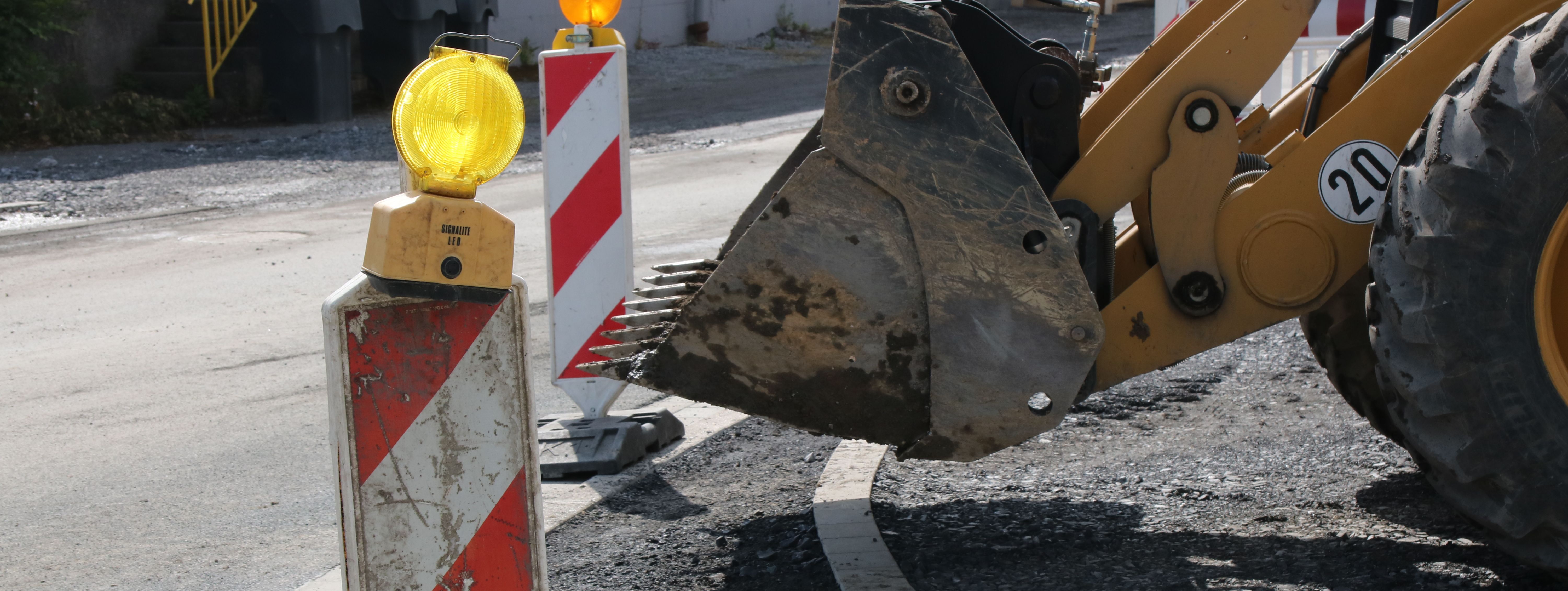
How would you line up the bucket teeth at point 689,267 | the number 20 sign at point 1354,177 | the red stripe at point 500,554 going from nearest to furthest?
1. the red stripe at point 500,554
2. the number 20 sign at point 1354,177
3. the bucket teeth at point 689,267

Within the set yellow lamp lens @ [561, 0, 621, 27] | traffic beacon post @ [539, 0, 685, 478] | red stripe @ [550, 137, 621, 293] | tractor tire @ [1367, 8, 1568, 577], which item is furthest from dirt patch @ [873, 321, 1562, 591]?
yellow lamp lens @ [561, 0, 621, 27]

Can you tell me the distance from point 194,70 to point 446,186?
14.9 m

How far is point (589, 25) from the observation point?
176 inches

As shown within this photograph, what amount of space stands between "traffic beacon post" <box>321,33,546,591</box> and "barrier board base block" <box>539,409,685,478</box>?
1.90 m

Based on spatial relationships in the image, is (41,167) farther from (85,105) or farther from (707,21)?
(707,21)

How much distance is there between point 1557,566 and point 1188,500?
102 cm

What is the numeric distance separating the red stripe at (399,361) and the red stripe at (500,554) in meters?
0.21

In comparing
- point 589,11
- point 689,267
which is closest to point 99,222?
point 589,11

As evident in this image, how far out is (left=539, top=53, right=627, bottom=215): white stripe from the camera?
4.29 metres

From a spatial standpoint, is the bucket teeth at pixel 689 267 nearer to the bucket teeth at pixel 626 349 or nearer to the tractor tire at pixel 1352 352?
the bucket teeth at pixel 626 349

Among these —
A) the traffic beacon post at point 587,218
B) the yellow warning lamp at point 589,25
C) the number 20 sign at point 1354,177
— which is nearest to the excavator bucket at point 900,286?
the number 20 sign at point 1354,177

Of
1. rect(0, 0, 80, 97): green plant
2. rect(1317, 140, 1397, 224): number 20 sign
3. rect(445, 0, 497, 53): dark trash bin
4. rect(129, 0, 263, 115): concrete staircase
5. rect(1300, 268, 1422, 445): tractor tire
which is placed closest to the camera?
rect(1317, 140, 1397, 224): number 20 sign

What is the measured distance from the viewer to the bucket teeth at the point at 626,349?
3.05 metres

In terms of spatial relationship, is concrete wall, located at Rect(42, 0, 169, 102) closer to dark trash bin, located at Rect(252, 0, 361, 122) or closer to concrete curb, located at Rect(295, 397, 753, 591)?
dark trash bin, located at Rect(252, 0, 361, 122)
